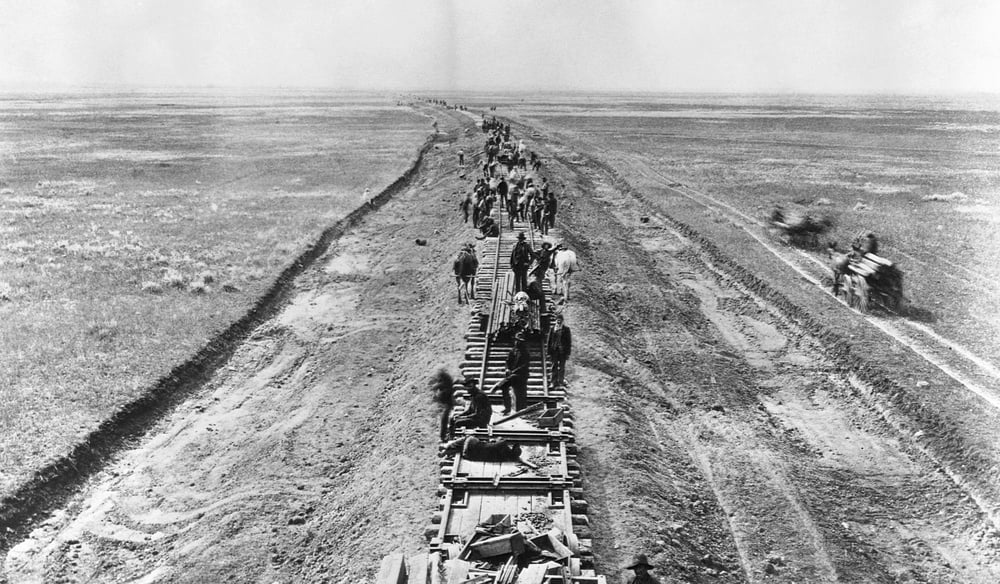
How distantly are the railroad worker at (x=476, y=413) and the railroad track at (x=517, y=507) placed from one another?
17 cm

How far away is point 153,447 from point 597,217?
22485 millimetres

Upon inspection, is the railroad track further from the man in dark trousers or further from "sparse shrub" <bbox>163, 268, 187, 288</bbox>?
"sparse shrub" <bbox>163, 268, 187, 288</bbox>

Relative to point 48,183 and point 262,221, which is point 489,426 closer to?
point 262,221

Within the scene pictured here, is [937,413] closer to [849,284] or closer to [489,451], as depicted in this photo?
[849,284]

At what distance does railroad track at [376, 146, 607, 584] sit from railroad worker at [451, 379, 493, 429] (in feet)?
0.57

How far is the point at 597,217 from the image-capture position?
1299 inches

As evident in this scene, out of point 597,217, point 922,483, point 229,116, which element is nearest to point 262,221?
point 597,217

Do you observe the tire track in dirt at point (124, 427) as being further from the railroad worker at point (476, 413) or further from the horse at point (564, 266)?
the horse at point (564, 266)

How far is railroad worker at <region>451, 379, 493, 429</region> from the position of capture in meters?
11.9

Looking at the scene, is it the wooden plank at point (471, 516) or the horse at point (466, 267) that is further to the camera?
the horse at point (466, 267)

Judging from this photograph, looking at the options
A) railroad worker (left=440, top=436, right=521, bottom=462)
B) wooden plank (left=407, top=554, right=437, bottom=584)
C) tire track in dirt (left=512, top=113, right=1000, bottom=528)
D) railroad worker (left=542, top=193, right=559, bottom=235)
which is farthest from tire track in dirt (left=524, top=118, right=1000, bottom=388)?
wooden plank (left=407, top=554, right=437, bottom=584)

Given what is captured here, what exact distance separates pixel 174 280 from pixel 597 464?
666 inches

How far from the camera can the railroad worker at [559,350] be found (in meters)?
13.7

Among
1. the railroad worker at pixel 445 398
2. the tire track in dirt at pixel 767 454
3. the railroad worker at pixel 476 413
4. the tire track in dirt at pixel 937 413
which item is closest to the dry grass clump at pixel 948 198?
the tire track in dirt at pixel 767 454
